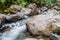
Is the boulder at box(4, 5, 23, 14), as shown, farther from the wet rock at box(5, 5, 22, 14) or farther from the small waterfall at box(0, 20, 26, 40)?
the small waterfall at box(0, 20, 26, 40)

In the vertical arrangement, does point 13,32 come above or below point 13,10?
below

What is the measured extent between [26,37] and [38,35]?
47cm

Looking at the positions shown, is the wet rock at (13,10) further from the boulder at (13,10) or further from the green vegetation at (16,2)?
the green vegetation at (16,2)

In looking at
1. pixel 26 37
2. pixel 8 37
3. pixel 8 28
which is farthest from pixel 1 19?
pixel 26 37

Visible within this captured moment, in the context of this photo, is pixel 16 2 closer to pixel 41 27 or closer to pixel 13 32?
pixel 13 32

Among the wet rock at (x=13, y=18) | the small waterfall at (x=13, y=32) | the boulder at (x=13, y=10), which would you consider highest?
the boulder at (x=13, y=10)

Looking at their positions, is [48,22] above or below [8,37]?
above

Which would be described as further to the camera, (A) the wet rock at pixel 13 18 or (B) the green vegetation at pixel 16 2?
(B) the green vegetation at pixel 16 2

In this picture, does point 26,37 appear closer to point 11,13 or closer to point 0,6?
point 11,13

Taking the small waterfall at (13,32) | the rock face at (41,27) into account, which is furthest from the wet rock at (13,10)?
the rock face at (41,27)

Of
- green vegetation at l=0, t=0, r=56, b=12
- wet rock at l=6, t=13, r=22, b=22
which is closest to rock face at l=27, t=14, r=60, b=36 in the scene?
wet rock at l=6, t=13, r=22, b=22

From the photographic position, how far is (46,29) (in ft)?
19.5

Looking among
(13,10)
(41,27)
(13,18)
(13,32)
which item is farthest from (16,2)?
(41,27)

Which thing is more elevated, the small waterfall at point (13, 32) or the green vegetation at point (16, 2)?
the green vegetation at point (16, 2)
